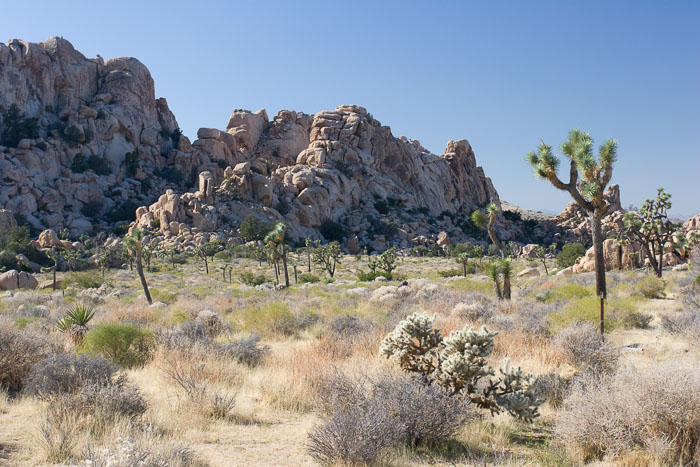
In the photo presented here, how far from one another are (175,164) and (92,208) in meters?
18.3

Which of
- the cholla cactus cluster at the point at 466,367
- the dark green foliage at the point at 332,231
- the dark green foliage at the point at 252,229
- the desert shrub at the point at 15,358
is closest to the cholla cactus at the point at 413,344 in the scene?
the cholla cactus cluster at the point at 466,367

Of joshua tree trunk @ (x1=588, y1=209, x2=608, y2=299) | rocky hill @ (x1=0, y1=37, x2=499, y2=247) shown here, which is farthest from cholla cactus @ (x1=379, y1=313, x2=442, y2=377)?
rocky hill @ (x1=0, y1=37, x2=499, y2=247)

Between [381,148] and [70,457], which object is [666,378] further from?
[381,148]

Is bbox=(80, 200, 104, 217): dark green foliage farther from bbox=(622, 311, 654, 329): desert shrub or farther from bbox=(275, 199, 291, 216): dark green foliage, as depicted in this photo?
bbox=(622, 311, 654, 329): desert shrub

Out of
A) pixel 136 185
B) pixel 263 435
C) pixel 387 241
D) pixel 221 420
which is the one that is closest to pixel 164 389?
pixel 221 420

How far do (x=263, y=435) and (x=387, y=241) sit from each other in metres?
72.7

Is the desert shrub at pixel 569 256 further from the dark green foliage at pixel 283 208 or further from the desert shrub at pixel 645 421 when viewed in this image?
the desert shrub at pixel 645 421

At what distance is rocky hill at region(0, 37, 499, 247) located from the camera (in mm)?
68375

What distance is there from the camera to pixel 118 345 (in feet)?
28.9

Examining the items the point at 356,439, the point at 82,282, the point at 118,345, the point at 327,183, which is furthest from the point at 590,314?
the point at 327,183

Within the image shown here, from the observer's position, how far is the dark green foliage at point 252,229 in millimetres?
64688

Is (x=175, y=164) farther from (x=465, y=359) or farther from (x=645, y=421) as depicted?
(x=645, y=421)

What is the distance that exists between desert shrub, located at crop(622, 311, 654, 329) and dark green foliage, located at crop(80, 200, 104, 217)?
251 ft

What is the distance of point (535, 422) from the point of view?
5.61 meters
